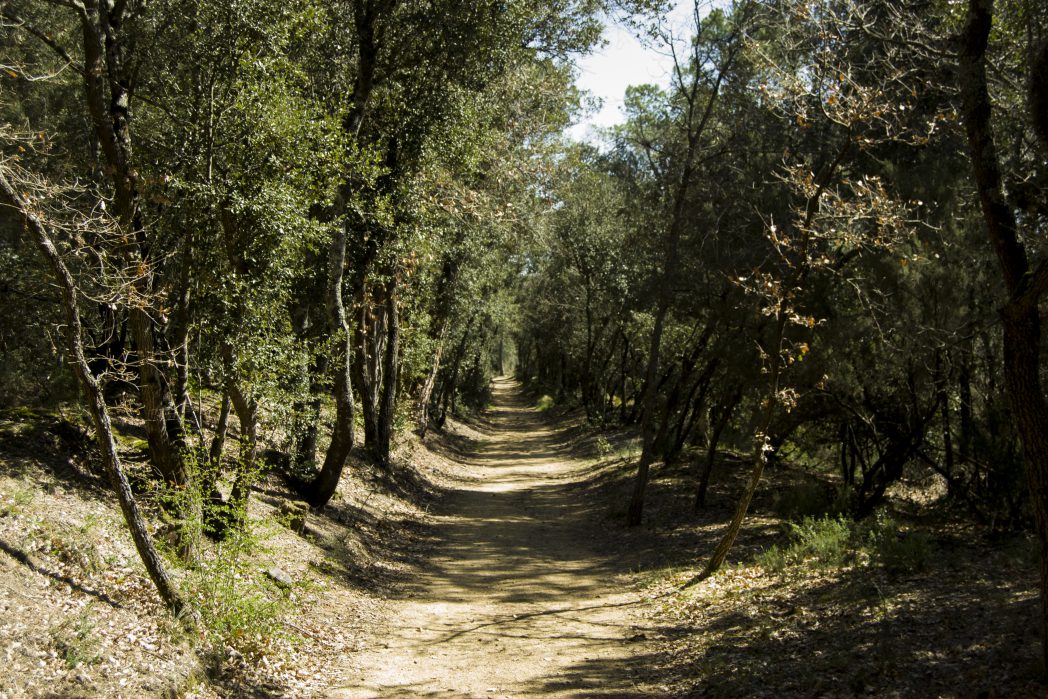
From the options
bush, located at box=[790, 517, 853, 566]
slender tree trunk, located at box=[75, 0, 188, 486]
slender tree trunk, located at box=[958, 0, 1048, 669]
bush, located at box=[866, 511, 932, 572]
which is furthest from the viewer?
bush, located at box=[790, 517, 853, 566]

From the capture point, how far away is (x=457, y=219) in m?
18.6

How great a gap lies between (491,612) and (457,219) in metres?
10.8

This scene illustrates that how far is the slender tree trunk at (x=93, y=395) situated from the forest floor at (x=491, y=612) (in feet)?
1.37

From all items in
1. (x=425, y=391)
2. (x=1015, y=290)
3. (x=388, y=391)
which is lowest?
(x=425, y=391)

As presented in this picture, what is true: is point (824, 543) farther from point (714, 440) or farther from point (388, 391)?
point (388, 391)

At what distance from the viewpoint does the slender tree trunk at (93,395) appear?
18.8 feet

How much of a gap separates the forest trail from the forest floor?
0.04m

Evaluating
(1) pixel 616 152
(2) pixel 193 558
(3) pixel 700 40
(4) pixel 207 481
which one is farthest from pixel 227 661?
(1) pixel 616 152

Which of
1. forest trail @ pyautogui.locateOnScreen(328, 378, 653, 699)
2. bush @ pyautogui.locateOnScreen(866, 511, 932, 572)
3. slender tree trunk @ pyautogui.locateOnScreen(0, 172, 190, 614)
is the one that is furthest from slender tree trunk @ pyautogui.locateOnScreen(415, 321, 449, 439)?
slender tree trunk @ pyautogui.locateOnScreen(0, 172, 190, 614)

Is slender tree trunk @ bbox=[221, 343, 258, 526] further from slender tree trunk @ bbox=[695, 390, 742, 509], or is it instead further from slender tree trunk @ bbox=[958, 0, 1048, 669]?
slender tree trunk @ bbox=[695, 390, 742, 509]

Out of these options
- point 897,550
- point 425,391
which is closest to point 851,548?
point 897,550

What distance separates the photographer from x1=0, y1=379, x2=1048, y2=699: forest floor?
20.5 feet

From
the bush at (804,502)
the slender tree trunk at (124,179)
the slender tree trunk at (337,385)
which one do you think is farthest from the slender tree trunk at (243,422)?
the bush at (804,502)

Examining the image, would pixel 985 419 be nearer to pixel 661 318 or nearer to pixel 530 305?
pixel 661 318
